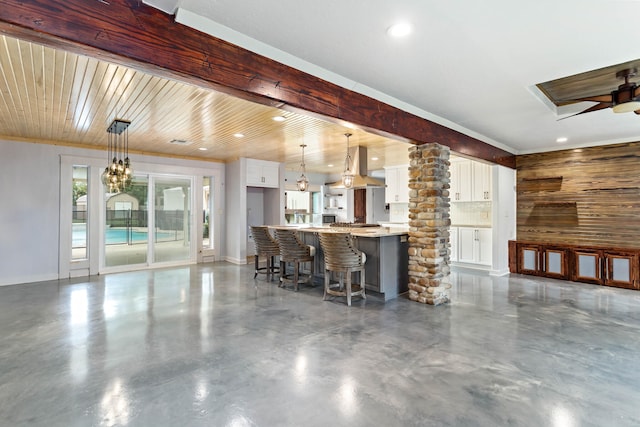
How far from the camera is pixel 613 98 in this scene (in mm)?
3150

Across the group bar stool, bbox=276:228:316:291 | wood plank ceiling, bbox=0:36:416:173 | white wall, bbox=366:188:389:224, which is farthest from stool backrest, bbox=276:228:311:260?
white wall, bbox=366:188:389:224

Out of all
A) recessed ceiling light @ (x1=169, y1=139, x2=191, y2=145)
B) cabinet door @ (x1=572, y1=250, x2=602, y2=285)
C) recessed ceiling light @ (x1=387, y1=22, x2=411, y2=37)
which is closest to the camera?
recessed ceiling light @ (x1=387, y1=22, x2=411, y2=37)

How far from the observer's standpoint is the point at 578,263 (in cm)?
580

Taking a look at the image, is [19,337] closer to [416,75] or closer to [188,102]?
[188,102]

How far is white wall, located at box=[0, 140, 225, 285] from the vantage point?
553 cm

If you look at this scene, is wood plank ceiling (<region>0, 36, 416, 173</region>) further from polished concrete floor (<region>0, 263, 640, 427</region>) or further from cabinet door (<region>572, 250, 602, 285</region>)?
cabinet door (<region>572, 250, 602, 285</region>)

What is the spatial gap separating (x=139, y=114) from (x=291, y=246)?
9.27ft

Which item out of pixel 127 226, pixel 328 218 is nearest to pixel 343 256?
pixel 127 226

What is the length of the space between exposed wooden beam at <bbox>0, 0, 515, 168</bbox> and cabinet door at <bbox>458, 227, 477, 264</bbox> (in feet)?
15.9

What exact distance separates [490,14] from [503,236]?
530cm

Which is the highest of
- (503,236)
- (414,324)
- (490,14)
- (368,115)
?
(490,14)

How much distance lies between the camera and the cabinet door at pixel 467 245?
6.95m

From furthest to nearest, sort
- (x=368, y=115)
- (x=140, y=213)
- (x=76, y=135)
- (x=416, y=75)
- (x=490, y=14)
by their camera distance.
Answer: (x=140, y=213) → (x=76, y=135) → (x=368, y=115) → (x=416, y=75) → (x=490, y=14)

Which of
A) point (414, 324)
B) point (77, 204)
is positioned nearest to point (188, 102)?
point (414, 324)
